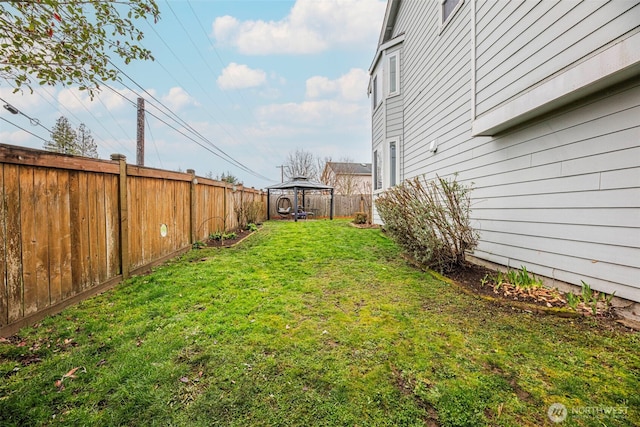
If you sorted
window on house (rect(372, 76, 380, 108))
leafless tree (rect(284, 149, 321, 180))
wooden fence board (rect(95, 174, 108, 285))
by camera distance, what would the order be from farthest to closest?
leafless tree (rect(284, 149, 321, 180)) → window on house (rect(372, 76, 380, 108)) → wooden fence board (rect(95, 174, 108, 285))

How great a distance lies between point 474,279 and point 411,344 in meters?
2.30

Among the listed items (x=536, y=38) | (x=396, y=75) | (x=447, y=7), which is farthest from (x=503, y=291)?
(x=396, y=75)

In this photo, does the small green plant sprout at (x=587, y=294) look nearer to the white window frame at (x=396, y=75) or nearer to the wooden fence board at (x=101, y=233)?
the wooden fence board at (x=101, y=233)

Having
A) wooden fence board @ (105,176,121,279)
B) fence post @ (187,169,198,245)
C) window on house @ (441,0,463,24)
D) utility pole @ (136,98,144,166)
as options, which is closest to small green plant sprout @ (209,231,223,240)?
fence post @ (187,169,198,245)

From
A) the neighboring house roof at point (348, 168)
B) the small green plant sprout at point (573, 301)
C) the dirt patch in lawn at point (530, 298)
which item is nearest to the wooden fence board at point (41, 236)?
the dirt patch in lawn at point (530, 298)

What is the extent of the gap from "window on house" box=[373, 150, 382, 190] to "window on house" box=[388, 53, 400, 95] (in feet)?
7.09

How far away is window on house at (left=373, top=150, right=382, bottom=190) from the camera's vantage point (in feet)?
33.6

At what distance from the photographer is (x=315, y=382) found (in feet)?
6.29

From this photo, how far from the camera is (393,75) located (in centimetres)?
914

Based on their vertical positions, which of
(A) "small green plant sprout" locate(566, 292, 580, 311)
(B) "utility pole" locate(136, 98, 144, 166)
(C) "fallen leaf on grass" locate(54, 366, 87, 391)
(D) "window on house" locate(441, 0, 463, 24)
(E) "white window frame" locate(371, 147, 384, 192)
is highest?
(D) "window on house" locate(441, 0, 463, 24)

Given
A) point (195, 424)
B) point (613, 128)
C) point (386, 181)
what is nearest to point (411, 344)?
point (195, 424)

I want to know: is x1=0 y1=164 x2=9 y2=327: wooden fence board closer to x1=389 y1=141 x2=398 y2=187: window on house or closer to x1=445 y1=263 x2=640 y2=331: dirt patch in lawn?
x1=445 y1=263 x2=640 y2=331: dirt patch in lawn

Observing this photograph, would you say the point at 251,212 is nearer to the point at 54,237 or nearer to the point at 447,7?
the point at 54,237

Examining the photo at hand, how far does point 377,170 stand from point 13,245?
970cm
